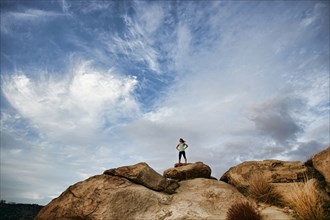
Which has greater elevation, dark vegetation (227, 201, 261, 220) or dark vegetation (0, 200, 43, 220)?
dark vegetation (0, 200, 43, 220)

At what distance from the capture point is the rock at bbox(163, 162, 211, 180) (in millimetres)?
16906

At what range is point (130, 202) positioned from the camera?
40.2ft

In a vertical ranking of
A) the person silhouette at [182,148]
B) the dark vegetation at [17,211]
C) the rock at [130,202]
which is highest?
the dark vegetation at [17,211]

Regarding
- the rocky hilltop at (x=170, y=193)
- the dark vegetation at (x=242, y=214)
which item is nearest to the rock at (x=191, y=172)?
the rocky hilltop at (x=170, y=193)

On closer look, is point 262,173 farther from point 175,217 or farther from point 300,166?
point 175,217

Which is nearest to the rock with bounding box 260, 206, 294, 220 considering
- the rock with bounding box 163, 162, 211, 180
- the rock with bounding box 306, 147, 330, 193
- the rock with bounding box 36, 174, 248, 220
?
the rock with bounding box 36, 174, 248, 220

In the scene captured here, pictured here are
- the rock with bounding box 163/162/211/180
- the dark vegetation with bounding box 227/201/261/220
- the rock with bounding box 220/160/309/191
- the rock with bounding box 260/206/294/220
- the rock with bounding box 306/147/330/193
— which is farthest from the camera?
the rock with bounding box 163/162/211/180

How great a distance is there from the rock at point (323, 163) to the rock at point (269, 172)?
23.0 inches

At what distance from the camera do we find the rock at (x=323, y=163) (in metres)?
13.3

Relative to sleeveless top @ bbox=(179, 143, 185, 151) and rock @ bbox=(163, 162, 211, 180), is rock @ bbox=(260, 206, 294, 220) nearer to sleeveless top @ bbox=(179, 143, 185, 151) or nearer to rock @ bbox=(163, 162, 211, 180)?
rock @ bbox=(163, 162, 211, 180)

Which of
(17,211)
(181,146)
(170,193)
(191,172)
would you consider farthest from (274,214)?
(17,211)

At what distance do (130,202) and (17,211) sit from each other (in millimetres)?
76334

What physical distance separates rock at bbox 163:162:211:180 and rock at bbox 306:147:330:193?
19.3 feet

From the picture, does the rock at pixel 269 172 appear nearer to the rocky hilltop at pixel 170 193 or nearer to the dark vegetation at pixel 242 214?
the rocky hilltop at pixel 170 193
